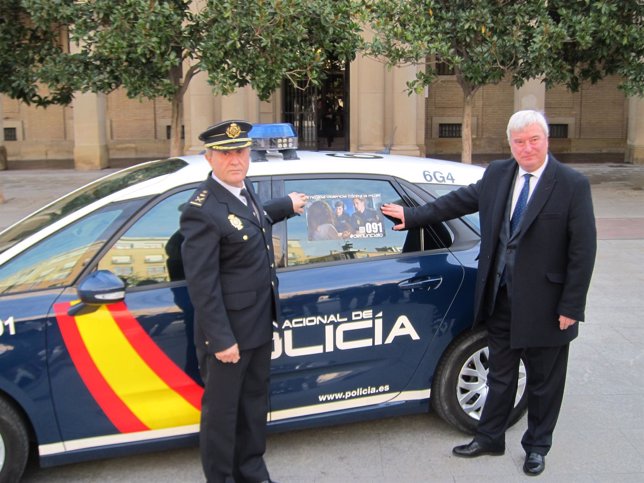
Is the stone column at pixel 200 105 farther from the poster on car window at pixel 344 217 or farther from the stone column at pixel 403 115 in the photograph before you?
the poster on car window at pixel 344 217

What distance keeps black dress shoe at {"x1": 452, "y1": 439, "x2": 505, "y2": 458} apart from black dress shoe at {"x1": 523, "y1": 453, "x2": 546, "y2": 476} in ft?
0.60

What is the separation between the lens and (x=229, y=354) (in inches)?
117

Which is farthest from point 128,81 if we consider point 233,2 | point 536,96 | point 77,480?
point 536,96

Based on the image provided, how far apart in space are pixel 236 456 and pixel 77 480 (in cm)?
98

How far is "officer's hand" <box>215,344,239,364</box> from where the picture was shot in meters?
2.96

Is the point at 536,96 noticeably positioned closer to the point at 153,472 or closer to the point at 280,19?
the point at 280,19

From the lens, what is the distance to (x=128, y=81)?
1015cm

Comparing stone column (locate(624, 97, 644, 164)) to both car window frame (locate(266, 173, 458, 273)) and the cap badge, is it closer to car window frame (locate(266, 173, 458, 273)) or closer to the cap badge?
car window frame (locate(266, 173, 458, 273))

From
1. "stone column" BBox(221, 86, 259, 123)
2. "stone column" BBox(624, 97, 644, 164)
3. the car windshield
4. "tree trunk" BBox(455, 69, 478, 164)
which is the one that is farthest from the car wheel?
"stone column" BBox(624, 97, 644, 164)

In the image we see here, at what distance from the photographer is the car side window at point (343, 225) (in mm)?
3686

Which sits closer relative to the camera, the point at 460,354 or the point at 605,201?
the point at 460,354

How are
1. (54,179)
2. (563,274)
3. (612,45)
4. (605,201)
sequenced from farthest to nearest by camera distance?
(54,179) < (605,201) < (612,45) < (563,274)

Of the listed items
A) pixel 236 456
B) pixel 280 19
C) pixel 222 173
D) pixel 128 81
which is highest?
pixel 280 19

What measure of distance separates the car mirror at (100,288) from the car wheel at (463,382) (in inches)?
75.2
